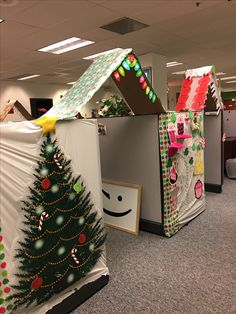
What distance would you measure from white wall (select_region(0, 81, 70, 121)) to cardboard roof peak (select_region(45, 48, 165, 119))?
26.9ft

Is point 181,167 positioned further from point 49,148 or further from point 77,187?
point 49,148

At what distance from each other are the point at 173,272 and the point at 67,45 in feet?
16.9

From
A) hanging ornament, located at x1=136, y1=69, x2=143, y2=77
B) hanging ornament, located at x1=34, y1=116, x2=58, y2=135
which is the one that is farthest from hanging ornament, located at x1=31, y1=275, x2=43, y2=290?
hanging ornament, located at x1=136, y1=69, x2=143, y2=77

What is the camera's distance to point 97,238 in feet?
6.59

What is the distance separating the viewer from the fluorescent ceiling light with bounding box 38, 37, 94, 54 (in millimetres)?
5462

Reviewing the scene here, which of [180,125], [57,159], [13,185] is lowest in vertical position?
[13,185]

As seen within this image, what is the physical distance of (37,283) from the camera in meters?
1.62

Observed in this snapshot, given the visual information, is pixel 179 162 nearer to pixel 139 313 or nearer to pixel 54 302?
pixel 139 313

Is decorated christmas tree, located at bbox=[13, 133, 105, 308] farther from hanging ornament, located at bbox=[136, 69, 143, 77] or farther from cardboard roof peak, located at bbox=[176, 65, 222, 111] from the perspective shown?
cardboard roof peak, located at bbox=[176, 65, 222, 111]

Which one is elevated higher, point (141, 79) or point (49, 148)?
point (141, 79)

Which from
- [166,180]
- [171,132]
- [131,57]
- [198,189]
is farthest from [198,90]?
[131,57]

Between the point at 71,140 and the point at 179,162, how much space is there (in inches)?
59.9

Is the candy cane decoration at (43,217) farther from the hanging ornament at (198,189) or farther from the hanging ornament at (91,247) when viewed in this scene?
the hanging ornament at (198,189)

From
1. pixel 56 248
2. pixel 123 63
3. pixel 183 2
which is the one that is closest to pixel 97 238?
pixel 56 248
